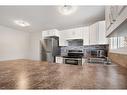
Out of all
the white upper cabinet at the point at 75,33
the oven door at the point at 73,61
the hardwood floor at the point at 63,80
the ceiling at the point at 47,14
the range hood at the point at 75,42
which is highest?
the ceiling at the point at 47,14

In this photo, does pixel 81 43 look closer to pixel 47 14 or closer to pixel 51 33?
pixel 51 33

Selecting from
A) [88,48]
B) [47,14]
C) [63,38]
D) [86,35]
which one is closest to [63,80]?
[47,14]

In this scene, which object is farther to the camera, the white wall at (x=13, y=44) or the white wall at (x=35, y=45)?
the white wall at (x=35, y=45)

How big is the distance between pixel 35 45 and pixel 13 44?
1.13m

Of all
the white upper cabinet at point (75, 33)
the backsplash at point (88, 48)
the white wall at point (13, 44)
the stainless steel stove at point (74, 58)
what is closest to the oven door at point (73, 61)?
the stainless steel stove at point (74, 58)

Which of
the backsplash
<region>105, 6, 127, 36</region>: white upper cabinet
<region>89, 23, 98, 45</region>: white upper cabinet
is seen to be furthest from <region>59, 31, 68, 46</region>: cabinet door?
<region>105, 6, 127, 36</region>: white upper cabinet

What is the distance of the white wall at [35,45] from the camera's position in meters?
5.26

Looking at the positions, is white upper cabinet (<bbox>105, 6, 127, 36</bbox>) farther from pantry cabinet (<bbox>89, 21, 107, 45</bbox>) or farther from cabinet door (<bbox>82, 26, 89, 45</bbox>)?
cabinet door (<bbox>82, 26, 89, 45</bbox>)

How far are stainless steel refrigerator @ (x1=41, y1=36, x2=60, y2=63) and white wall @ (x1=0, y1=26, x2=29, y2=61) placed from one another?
1.42m

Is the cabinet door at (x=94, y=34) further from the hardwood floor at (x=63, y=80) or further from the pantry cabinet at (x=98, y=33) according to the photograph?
the hardwood floor at (x=63, y=80)

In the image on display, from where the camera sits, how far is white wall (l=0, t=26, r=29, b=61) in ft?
13.5

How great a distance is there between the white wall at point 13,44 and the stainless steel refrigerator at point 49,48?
142 cm
